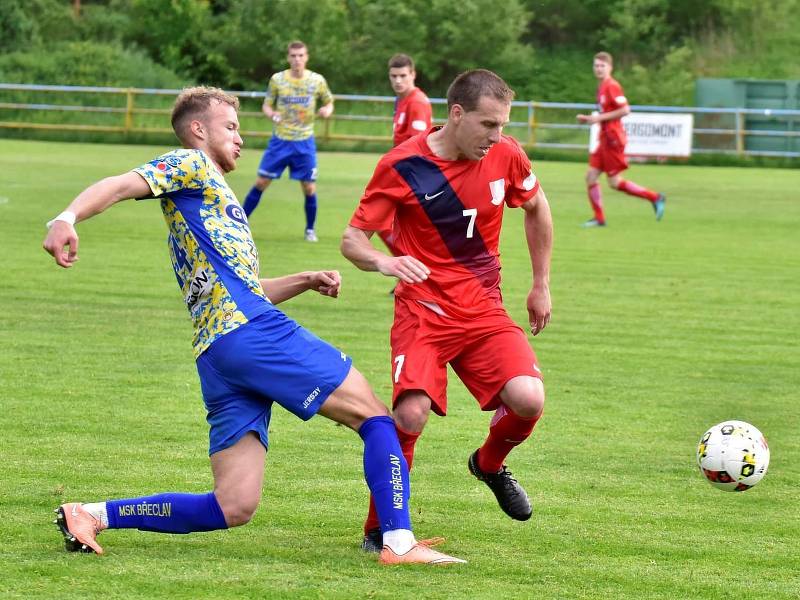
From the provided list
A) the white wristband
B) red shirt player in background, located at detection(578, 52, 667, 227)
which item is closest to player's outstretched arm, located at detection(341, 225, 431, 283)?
the white wristband

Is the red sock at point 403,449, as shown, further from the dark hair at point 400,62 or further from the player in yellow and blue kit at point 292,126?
the player in yellow and blue kit at point 292,126

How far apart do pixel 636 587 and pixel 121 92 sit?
32643 mm

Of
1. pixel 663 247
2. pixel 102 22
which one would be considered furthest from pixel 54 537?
pixel 102 22

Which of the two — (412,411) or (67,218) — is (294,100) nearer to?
(412,411)

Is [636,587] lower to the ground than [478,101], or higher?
lower

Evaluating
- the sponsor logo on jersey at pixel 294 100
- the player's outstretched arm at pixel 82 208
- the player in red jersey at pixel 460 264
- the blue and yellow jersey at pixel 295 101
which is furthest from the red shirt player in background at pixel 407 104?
the player's outstretched arm at pixel 82 208

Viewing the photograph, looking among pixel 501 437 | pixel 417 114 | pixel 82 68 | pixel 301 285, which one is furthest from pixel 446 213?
pixel 82 68

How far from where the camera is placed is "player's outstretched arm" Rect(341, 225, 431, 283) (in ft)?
16.8

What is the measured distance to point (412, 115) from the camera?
44.3 ft

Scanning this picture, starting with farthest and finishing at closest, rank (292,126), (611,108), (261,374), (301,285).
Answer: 1. (611,108)
2. (292,126)
3. (301,285)
4. (261,374)

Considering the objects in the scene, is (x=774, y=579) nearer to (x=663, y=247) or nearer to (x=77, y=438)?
(x=77, y=438)

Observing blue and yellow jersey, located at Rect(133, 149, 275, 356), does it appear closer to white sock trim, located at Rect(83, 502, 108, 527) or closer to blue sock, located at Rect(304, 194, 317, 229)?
white sock trim, located at Rect(83, 502, 108, 527)

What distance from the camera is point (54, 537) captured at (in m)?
5.21

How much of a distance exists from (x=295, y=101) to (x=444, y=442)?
1048 centimetres
